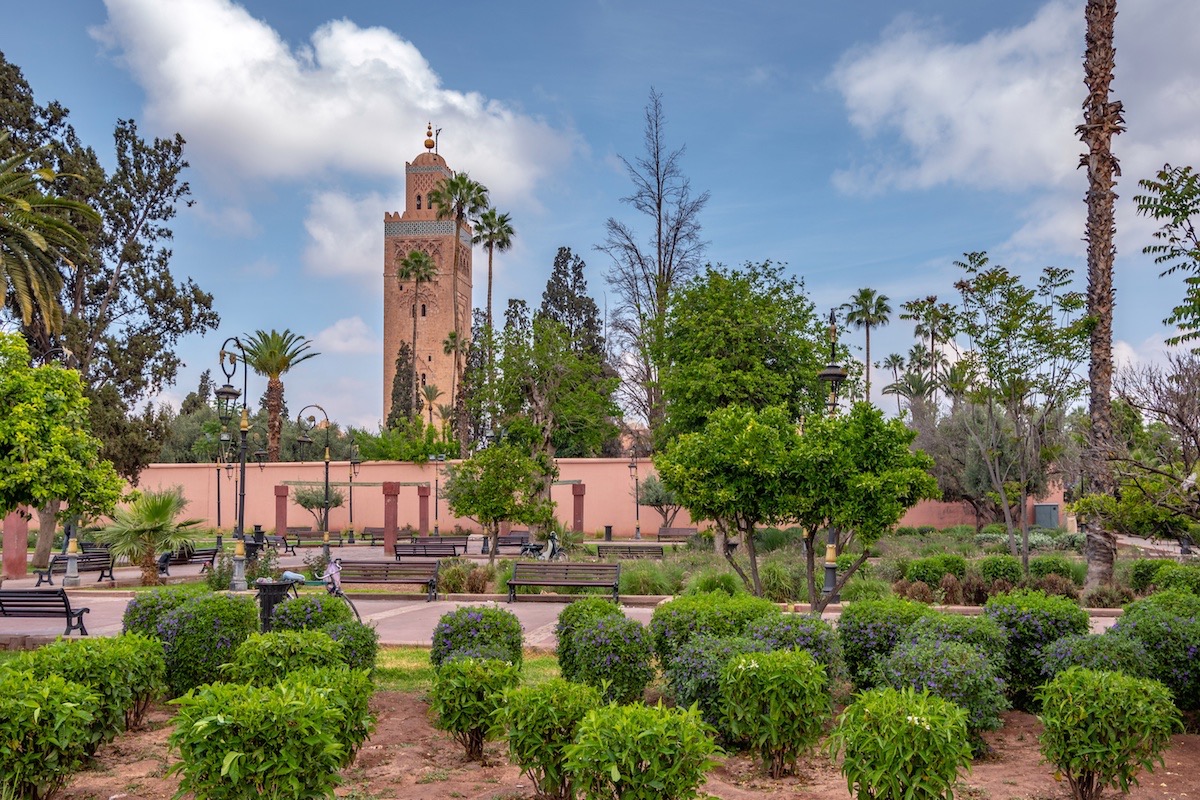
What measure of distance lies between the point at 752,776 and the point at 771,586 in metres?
9.55

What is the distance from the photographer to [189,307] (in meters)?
30.0

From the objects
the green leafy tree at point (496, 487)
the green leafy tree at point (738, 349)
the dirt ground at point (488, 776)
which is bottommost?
the dirt ground at point (488, 776)

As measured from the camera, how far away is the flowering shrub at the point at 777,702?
19.9 feet

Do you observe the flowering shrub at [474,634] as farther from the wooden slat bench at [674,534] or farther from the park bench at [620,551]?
the wooden slat bench at [674,534]

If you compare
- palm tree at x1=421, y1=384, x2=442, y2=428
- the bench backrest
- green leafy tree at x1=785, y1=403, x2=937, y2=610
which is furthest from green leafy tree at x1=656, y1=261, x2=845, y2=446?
palm tree at x1=421, y1=384, x2=442, y2=428

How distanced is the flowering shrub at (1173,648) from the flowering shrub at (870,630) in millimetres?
1530

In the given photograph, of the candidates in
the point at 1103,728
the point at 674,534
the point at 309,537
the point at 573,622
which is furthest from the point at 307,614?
the point at 309,537

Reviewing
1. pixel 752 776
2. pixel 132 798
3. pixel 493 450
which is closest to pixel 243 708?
pixel 132 798

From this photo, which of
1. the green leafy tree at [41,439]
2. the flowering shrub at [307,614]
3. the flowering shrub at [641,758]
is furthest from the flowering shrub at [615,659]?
the green leafy tree at [41,439]

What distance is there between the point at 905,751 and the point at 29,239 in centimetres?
2183

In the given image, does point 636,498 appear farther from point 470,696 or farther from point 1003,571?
point 470,696

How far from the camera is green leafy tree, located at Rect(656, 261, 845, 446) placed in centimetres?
2522

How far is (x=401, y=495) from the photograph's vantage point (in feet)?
131

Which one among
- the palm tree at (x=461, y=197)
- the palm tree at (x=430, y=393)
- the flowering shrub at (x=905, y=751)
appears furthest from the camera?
the palm tree at (x=430, y=393)
